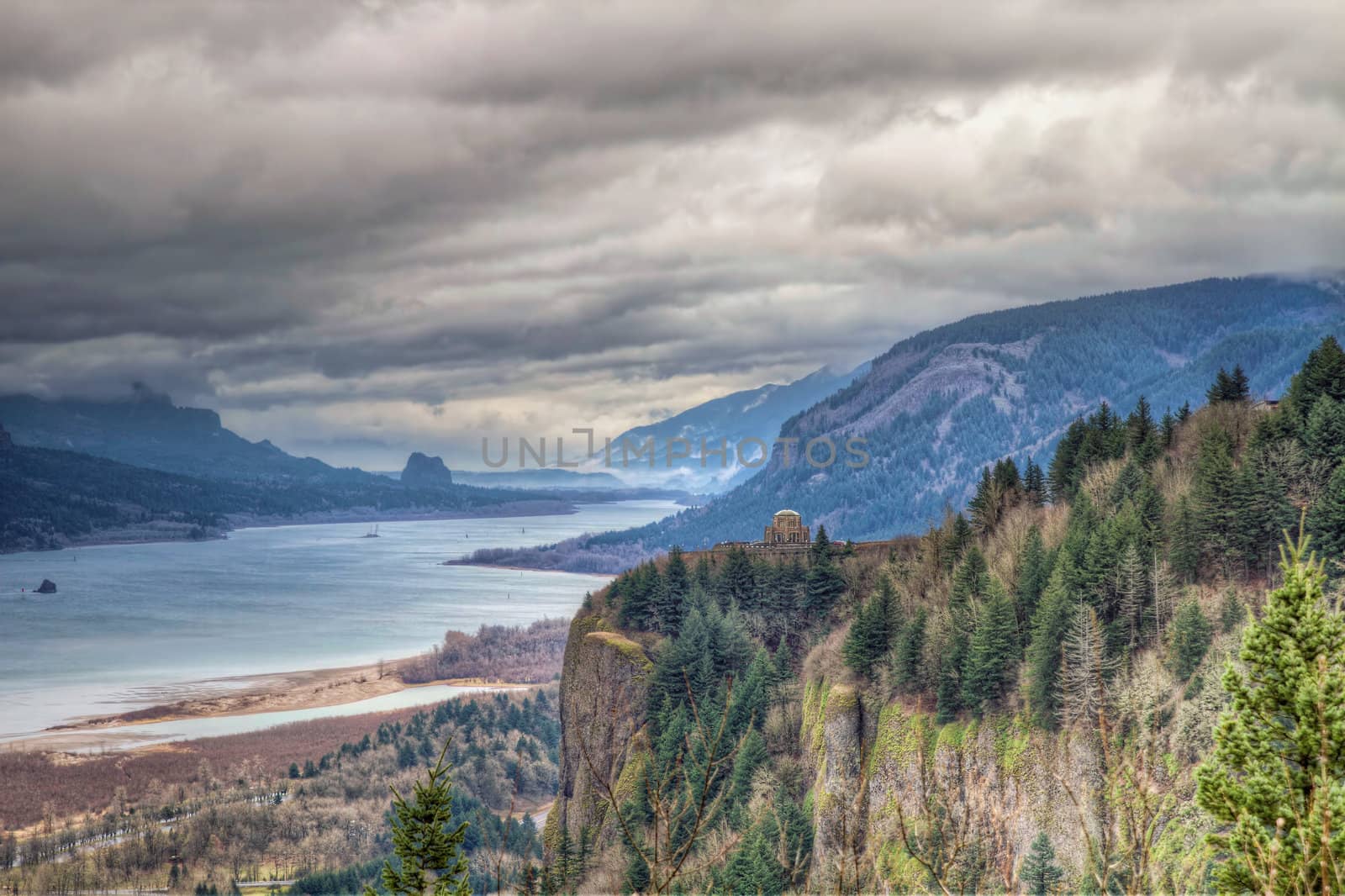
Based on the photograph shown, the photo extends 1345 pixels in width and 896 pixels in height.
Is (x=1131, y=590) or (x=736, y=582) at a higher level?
(x=1131, y=590)

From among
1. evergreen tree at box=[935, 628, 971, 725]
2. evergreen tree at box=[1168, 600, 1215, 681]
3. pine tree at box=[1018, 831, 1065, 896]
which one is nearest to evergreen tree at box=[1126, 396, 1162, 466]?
evergreen tree at box=[935, 628, 971, 725]

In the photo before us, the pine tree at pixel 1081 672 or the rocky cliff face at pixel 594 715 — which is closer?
the pine tree at pixel 1081 672

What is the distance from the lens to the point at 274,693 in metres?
144

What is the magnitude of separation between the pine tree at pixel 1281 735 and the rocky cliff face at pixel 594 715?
46609mm

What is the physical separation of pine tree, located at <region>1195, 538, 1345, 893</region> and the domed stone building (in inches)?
2519

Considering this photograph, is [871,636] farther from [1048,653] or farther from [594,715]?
[594,715]

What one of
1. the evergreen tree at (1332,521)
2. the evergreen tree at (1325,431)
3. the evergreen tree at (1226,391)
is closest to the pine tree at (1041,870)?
the evergreen tree at (1332,521)

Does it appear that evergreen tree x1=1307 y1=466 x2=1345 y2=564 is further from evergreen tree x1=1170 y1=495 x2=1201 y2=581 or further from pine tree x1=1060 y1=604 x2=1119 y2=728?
pine tree x1=1060 y1=604 x2=1119 y2=728

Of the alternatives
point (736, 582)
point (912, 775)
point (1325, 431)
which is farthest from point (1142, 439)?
point (912, 775)

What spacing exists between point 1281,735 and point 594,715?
53.6 m

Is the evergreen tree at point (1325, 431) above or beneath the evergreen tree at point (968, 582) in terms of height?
above

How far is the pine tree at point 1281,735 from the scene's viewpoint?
11.6 meters

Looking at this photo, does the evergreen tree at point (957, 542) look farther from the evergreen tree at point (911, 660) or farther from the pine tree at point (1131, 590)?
the pine tree at point (1131, 590)

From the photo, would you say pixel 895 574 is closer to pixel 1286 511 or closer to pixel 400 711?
pixel 1286 511
